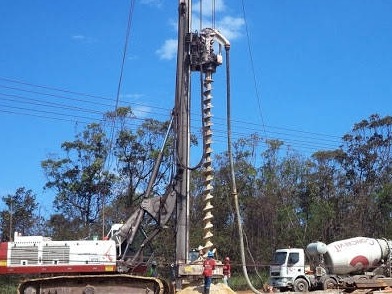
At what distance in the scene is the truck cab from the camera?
120 ft

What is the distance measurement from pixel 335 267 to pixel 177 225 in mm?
17004

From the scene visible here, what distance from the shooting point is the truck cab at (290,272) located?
36.5 meters

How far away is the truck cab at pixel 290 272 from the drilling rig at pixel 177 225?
48.3ft

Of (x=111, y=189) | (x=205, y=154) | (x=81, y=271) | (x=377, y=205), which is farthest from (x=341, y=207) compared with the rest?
(x=81, y=271)

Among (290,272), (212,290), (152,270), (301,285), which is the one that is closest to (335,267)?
(301,285)

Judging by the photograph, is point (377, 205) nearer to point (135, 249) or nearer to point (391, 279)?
point (391, 279)

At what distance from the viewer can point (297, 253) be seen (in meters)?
37.1

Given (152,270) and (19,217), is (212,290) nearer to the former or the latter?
(152,270)

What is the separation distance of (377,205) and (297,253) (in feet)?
77.3

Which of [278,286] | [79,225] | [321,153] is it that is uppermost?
[321,153]

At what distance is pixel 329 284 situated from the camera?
3606cm

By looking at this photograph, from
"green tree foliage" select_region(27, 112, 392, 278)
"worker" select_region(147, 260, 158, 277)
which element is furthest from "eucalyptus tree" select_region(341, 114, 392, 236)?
"worker" select_region(147, 260, 158, 277)

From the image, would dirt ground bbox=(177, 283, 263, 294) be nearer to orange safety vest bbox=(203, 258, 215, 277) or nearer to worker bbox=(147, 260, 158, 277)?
orange safety vest bbox=(203, 258, 215, 277)

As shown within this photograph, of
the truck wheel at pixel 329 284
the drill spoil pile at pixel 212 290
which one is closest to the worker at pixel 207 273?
the drill spoil pile at pixel 212 290
